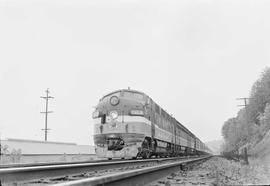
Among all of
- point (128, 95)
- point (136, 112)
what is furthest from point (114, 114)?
point (128, 95)

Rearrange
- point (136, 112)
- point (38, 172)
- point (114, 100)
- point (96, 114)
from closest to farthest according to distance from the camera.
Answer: point (38, 172) → point (136, 112) → point (114, 100) → point (96, 114)

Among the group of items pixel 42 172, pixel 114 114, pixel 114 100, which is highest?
pixel 114 100

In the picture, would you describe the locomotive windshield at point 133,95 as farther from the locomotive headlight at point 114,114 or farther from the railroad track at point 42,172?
the railroad track at point 42,172

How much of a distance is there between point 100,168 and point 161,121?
34.6 feet

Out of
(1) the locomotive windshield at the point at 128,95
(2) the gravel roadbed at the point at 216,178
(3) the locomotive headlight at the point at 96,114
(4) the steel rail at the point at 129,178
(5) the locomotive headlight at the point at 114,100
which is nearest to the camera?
(4) the steel rail at the point at 129,178

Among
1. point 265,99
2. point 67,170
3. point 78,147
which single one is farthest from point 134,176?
point 265,99

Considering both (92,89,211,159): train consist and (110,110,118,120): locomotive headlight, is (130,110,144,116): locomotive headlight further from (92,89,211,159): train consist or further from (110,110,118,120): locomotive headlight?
(110,110,118,120): locomotive headlight

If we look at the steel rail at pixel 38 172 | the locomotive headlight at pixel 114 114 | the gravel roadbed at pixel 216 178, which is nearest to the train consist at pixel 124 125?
the locomotive headlight at pixel 114 114

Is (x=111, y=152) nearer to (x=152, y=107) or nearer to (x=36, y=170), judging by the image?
(x=152, y=107)

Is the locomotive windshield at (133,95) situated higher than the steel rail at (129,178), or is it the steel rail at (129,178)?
the locomotive windshield at (133,95)

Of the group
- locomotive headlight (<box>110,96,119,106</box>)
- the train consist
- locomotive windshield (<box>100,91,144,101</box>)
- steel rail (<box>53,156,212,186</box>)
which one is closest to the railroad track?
steel rail (<box>53,156,212,186</box>)

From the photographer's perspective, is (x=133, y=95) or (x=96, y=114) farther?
(x=133, y=95)

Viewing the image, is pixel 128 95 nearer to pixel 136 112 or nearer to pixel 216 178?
pixel 136 112

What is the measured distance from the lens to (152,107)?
56.9ft
